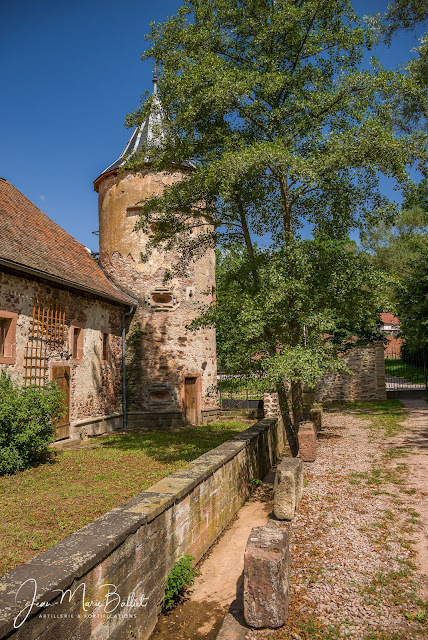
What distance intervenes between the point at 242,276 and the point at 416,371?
1967 cm

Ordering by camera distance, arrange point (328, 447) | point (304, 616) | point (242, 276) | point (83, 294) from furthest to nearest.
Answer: point (83, 294), point (328, 447), point (242, 276), point (304, 616)

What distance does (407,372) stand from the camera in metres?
27.5

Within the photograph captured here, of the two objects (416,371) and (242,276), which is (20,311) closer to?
(242,276)

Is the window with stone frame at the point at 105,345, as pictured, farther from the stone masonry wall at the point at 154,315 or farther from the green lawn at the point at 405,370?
the green lawn at the point at 405,370

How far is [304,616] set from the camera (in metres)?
3.89

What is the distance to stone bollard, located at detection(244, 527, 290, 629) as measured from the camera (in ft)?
12.3

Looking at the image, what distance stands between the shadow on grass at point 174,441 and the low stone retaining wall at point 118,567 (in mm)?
4012

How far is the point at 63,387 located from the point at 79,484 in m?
4.58

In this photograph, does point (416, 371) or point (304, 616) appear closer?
point (304, 616)

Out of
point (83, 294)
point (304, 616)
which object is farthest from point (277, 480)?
point (83, 294)

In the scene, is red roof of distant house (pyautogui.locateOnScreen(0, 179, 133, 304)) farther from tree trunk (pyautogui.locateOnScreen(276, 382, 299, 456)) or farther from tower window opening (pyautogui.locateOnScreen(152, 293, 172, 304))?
tree trunk (pyautogui.locateOnScreen(276, 382, 299, 456))

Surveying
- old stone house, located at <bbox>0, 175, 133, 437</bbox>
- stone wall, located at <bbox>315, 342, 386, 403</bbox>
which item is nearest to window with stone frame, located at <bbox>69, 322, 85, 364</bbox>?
old stone house, located at <bbox>0, 175, 133, 437</bbox>

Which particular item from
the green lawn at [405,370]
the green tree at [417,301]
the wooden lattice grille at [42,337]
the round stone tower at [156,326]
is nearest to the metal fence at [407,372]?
the green lawn at [405,370]
